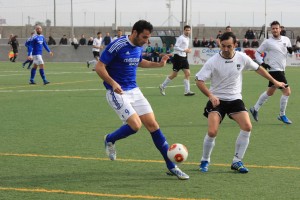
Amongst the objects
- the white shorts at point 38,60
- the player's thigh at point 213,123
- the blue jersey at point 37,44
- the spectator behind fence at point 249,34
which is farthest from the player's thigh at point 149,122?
the spectator behind fence at point 249,34

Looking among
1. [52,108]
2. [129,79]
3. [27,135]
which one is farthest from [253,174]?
[52,108]

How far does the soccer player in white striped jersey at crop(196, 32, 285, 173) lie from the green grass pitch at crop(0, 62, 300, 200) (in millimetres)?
290

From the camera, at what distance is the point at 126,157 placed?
34.0ft

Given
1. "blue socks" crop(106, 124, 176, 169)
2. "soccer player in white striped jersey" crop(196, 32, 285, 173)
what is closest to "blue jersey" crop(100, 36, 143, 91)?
"blue socks" crop(106, 124, 176, 169)

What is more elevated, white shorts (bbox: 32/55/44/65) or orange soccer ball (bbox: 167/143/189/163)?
white shorts (bbox: 32/55/44/65)

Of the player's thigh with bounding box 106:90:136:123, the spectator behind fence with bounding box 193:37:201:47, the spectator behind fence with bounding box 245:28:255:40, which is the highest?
the spectator behind fence with bounding box 245:28:255:40

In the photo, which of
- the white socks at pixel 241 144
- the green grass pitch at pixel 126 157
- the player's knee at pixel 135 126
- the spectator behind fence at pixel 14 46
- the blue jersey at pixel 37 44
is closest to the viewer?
the green grass pitch at pixel 126 157

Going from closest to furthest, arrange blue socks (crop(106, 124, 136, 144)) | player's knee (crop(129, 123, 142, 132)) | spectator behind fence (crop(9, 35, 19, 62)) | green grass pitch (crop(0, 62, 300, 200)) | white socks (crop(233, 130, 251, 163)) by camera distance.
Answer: green grass pitch (crop(0, 62, 300, 200))
player's knee (crop(129, 123, 142, 132))
blue socks (crop(106, 124, 136, 144))
white socks (crop(233, 130, 251, 163))
spectator behind fence (crop(9, 35, 19, 62))

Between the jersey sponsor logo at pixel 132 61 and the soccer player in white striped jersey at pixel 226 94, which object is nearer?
the jersey sponsor logo at pixel 132 61

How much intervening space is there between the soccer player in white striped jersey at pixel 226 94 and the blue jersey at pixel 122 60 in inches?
34.7

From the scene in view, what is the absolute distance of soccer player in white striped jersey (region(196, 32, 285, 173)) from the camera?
9.18 meters

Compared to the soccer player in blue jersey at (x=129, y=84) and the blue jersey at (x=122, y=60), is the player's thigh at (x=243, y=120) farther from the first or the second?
the blue jersey at (x=122, y=60)

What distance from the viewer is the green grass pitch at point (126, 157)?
808 centimetres

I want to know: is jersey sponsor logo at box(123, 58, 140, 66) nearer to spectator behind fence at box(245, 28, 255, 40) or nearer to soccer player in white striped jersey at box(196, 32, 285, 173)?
soccer player in white striped jersey at box(196, 32, 285, 173)
